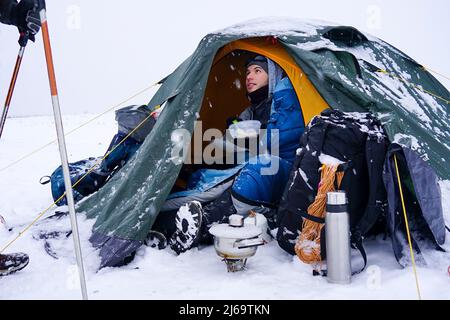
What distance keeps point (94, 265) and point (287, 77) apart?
2.00m

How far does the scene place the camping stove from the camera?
2.22 m

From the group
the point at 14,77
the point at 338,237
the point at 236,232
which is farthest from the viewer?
the point at 14,77

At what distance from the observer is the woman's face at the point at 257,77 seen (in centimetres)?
366

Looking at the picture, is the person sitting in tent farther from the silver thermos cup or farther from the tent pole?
the tent pole

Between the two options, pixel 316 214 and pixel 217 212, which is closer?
pixel 316 214

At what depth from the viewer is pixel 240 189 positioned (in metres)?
2.76

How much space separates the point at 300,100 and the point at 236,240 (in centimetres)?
138

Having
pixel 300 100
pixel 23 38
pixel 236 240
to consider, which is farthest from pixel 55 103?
pixel 300 100

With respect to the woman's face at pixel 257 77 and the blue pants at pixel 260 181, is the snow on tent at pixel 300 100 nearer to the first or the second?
the woman's face at pixel 257 77

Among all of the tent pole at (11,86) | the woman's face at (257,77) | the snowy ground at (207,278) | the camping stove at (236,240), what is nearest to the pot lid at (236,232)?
the camping stove at (236,240)

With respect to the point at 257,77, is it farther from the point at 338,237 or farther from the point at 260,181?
the point at 338,237

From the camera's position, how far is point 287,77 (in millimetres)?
3256
